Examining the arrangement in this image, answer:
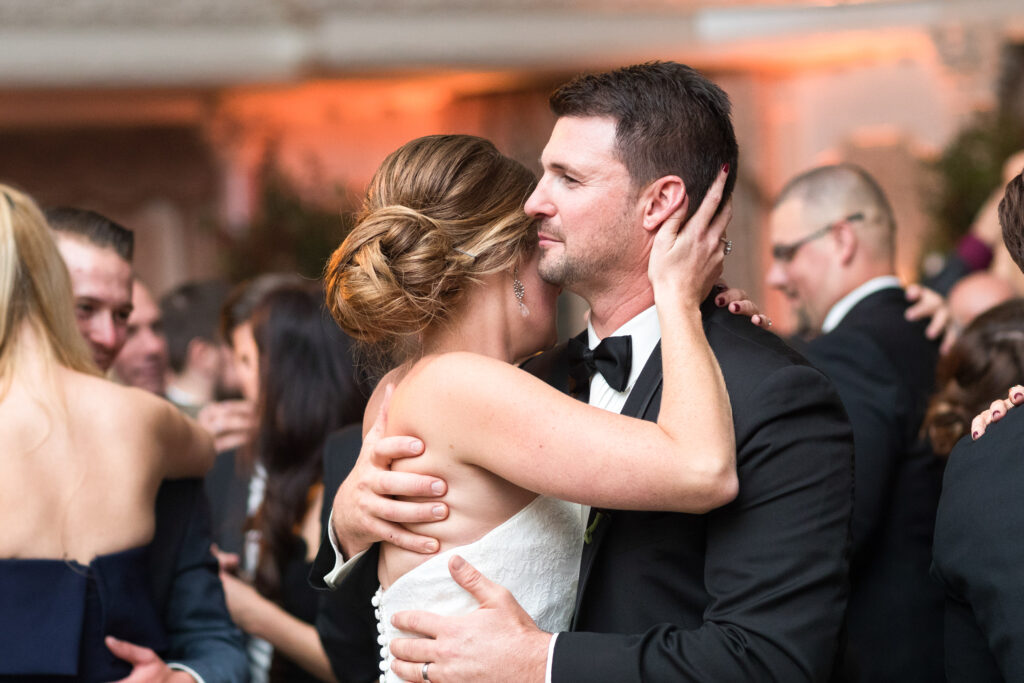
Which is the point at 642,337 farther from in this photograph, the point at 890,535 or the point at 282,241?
the point at 282,241

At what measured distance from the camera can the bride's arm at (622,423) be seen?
4.93 ft

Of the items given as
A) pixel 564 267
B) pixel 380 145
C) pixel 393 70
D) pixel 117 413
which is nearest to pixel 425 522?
pixel 564 267

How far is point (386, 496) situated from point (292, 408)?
3.98 feet

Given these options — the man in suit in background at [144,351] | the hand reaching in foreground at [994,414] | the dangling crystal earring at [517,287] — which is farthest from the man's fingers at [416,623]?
the man in suit in background at [144,351]

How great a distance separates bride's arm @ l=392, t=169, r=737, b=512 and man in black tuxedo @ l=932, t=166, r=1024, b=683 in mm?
349

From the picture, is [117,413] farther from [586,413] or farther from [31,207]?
[586,413]

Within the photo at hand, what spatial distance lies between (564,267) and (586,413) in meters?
0.32

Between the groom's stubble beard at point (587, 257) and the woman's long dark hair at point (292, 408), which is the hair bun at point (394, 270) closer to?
the groom's stubble beard at point (587, 257)

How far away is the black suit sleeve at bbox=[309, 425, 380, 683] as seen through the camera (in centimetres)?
204

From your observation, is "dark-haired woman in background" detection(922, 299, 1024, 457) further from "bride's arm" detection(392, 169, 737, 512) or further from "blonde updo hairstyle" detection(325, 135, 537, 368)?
"blonde updo hairstyle" detection(325, 135, 537, 368)

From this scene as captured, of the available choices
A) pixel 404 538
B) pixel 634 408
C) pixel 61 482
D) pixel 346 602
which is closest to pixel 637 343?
pixel 634 408

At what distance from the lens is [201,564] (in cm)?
232

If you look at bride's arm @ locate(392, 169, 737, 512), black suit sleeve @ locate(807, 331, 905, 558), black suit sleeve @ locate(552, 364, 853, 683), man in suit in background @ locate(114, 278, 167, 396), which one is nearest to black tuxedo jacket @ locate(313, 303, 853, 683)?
black suit sleeve @ locate(552, 364, 853, 683)

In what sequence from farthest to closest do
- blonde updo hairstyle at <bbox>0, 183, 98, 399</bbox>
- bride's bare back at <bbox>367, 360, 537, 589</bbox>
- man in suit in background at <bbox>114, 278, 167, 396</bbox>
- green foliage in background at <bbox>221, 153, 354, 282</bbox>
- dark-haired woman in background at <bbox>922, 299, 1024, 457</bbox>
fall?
1. green foliage in background at <bbox>221, 153, 354, 282</bbox>
2. man in suit in background at <bbox>114, 278, 167, 396</bbox>
3. dark-haired woman in background at <bbox>922, 299, 1024, 457</bbox>
4. blonde updo hairstyle at <bbox>0, 183, 98, 399</bbox>
5. bride's bare back at <bbox>367, 360, 537, 589</bbox>
